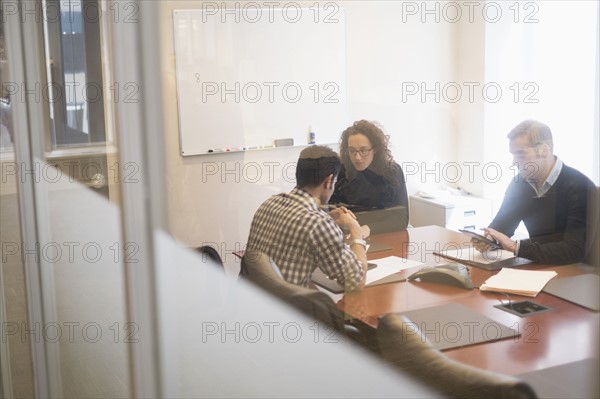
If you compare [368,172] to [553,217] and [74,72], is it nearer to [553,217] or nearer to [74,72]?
[553,217]

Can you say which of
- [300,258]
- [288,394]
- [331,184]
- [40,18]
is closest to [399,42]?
[331,184]

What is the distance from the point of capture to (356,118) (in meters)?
0.79

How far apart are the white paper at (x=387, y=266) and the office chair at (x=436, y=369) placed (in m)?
0.07

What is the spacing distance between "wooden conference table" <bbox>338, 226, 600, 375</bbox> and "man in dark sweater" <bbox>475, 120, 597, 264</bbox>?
2 cm

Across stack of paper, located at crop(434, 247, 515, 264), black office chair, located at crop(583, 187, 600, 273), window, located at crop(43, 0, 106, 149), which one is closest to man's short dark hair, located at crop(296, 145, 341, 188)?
stack of paper, located at crop(434, 247, 515, 264)

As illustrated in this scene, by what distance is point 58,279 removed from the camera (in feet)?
6.84

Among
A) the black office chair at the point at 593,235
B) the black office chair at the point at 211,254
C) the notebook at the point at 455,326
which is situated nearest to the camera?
the black office chair at the point at 593,235

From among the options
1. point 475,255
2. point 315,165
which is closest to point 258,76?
point 315,165

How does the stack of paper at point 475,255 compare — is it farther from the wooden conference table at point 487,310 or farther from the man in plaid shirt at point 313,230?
the man in plaid shirt at point 313,230

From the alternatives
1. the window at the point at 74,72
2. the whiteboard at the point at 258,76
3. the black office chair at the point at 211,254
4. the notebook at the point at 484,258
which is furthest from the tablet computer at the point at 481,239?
the window at the point at 74,72

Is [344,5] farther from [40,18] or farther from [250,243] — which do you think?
[40,18]

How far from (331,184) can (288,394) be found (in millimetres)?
282

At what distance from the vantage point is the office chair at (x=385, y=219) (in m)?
0.77

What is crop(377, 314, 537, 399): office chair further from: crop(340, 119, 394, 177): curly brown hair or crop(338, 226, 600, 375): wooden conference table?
crop(340, 119, 394, 177): curly brown hair
